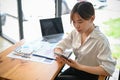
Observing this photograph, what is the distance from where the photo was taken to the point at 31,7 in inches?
145

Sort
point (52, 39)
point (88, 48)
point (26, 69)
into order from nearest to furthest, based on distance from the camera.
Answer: point (26, 69) → point (88, 48) → point (52, 39)

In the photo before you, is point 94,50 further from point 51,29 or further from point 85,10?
point 51,29

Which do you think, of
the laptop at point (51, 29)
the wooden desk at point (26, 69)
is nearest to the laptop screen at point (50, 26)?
the laptop at point (51, 29)

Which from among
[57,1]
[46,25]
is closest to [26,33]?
[57,1]

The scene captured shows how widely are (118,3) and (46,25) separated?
6.56ft

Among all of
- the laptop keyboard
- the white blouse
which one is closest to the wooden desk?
the white blouse

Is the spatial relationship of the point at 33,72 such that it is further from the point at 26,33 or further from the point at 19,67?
the point at 26,33

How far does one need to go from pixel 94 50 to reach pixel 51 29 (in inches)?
31.8

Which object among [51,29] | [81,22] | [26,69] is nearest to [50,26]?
[51,29]

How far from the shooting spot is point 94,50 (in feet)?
4.89

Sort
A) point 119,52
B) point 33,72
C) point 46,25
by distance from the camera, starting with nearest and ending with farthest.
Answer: point 33,72
point 46,25
point 119,52

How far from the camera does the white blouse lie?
1.41 meters

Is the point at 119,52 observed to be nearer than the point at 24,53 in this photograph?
No

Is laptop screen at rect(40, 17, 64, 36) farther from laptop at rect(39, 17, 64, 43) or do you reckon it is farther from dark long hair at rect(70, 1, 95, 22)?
dark long hair at rect(70, 1, 95, 22)
